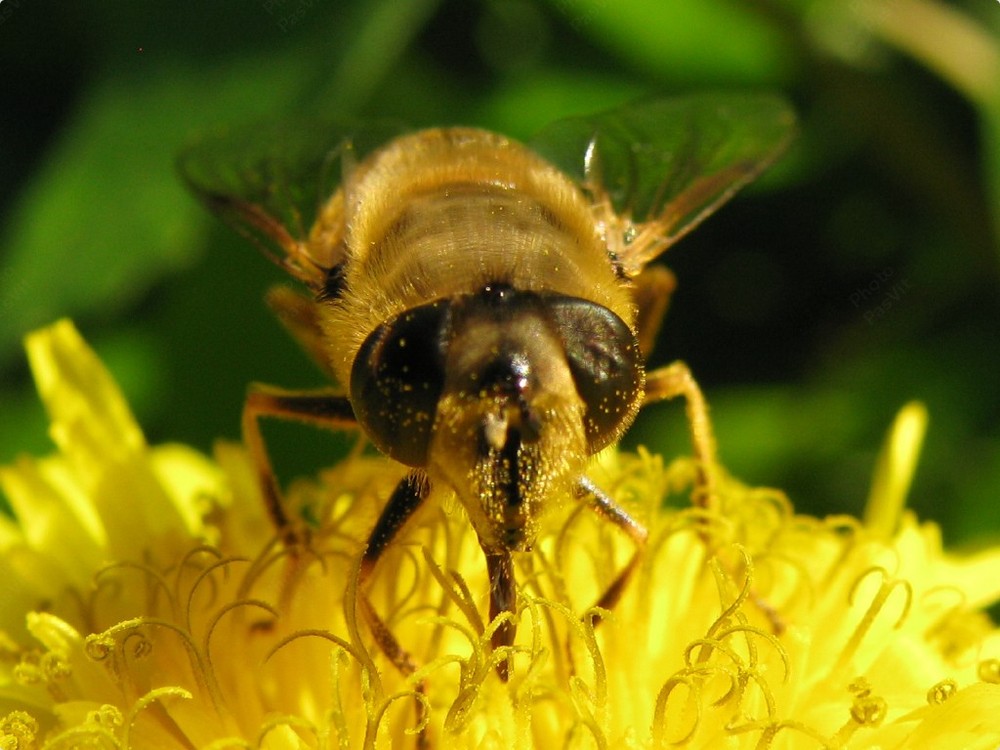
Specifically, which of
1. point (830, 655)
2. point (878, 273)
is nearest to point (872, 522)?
point (830, 655)

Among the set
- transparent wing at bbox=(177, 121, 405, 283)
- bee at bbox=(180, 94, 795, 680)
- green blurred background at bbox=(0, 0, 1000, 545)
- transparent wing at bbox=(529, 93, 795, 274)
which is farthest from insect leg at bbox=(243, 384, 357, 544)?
green blurred background at bbox=(0, 0, 1000, 545)

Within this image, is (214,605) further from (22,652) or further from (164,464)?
(164,464)

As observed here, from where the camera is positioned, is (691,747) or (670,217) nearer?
(691,747)

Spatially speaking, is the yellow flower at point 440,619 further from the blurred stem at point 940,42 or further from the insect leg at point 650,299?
the blurred stem at point 940,42

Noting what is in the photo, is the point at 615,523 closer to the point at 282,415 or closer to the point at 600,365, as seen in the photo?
the point at 600,365

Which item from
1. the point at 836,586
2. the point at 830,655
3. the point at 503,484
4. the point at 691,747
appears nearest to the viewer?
the point at 503,484

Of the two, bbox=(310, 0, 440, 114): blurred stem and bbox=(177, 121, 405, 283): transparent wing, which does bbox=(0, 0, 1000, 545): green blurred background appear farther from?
bbox=(177, 121, 405, 283): transparent wing

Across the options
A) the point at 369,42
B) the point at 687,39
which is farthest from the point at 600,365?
the point at 687,39
